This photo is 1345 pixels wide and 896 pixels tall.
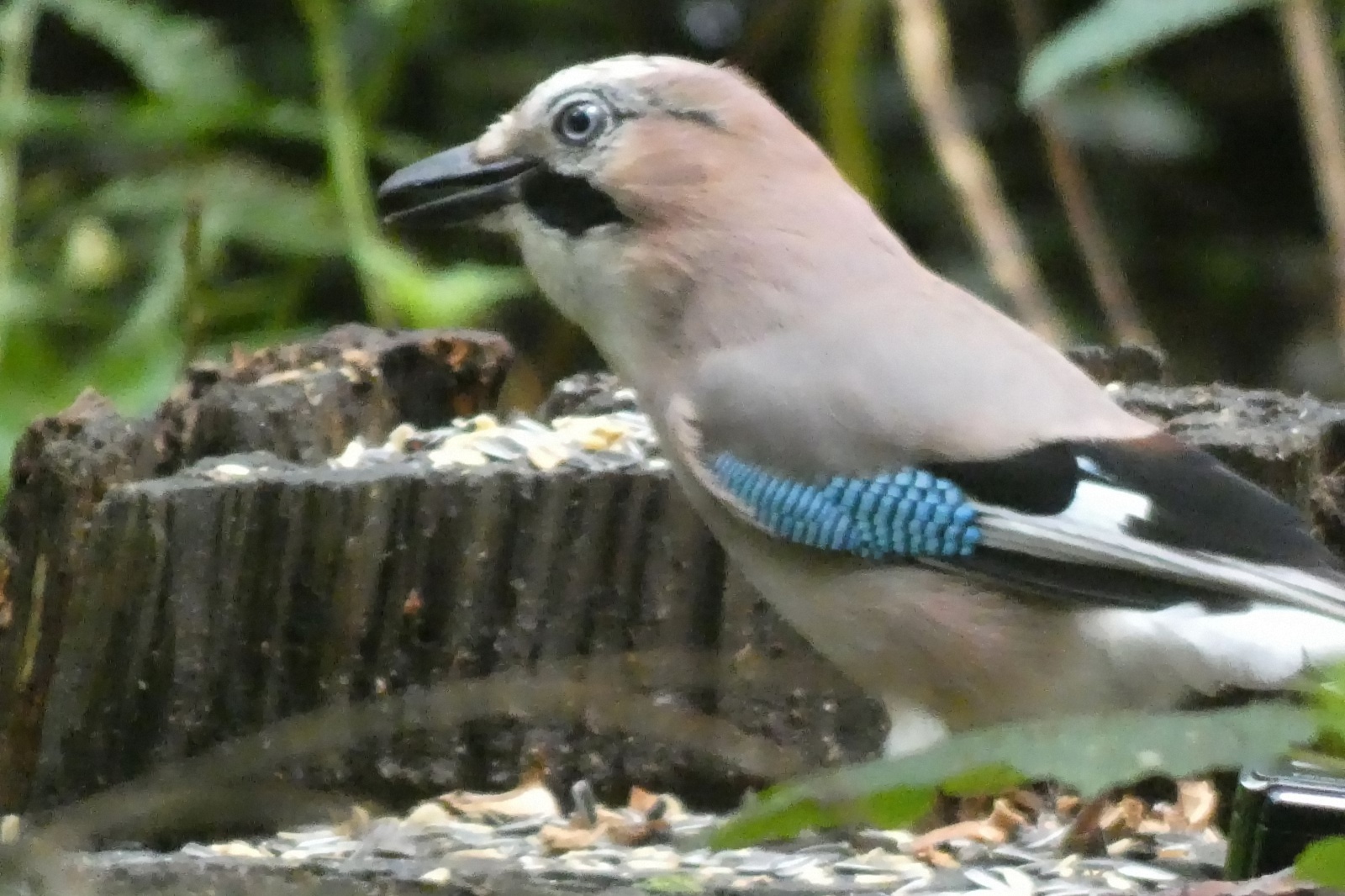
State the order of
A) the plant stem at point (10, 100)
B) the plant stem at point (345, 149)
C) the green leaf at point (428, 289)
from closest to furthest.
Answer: the green leaf at point (428, 289)
the plant stem at point (10, 100)
the plant stem at point (345, 149)

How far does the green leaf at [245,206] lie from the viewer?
3.87m

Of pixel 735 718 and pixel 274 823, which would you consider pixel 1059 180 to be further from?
pixel 274 823

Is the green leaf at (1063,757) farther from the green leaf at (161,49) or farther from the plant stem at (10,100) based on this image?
the green leaf at (161,49)

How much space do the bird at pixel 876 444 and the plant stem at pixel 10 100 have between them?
1478 millimetres

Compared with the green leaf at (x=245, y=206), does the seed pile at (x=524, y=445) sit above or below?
below

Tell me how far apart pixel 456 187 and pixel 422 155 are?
1910 millimetres

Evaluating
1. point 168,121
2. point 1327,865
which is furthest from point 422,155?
point 1327,865

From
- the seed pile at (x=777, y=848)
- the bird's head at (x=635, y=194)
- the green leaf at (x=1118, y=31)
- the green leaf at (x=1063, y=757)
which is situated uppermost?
the green leaf at (x=1118, y=31)

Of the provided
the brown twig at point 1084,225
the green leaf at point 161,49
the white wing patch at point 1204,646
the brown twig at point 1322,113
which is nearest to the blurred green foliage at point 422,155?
the green leaf at point 161,49

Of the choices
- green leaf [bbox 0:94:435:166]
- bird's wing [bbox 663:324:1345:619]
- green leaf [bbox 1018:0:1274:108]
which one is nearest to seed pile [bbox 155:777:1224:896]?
bird's wing [bbox 663:324:1345:619]

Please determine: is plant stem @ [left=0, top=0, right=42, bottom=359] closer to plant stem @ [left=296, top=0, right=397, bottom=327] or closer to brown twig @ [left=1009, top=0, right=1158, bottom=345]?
plant stem @ [left=296, top=0, right=397, bottom=327]

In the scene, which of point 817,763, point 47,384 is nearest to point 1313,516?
point 817,763

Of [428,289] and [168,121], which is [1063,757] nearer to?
[428,289]

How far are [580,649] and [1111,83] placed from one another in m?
3.00
